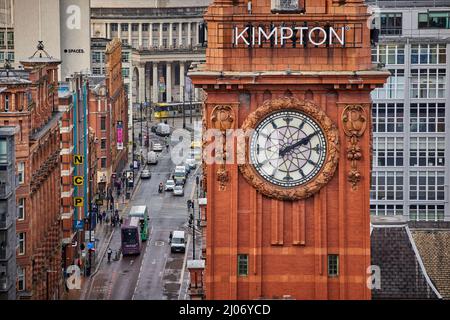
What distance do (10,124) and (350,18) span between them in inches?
1838

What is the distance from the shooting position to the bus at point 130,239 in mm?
129500

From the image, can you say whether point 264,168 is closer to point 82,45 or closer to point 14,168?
point 14,168

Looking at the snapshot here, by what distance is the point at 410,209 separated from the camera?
118312 millimetres

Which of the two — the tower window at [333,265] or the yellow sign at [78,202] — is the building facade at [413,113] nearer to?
the yellow sign at [78,202]

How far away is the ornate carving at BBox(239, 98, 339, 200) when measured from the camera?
157 ft

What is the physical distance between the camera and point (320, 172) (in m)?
48.1

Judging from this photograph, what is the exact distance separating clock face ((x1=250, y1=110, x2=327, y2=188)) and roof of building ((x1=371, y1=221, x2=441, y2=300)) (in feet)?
43.5

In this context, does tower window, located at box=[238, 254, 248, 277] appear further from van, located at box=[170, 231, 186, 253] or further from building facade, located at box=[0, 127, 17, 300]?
van, located at box=[170, 231, 186, 253]

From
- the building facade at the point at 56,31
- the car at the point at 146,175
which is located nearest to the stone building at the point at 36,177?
the car at the point at 146,175

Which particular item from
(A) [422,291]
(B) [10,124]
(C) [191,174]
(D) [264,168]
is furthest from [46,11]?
(D) [264,168]

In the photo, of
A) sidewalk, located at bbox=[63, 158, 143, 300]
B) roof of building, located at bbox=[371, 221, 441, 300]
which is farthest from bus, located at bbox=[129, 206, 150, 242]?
roof of building, located at bbox=[371, 221, 441, 300]

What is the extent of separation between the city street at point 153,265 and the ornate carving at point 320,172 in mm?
51840

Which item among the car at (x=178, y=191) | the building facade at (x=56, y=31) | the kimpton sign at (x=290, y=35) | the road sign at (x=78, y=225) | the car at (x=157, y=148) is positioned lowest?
the car at (x=178, y=191)
